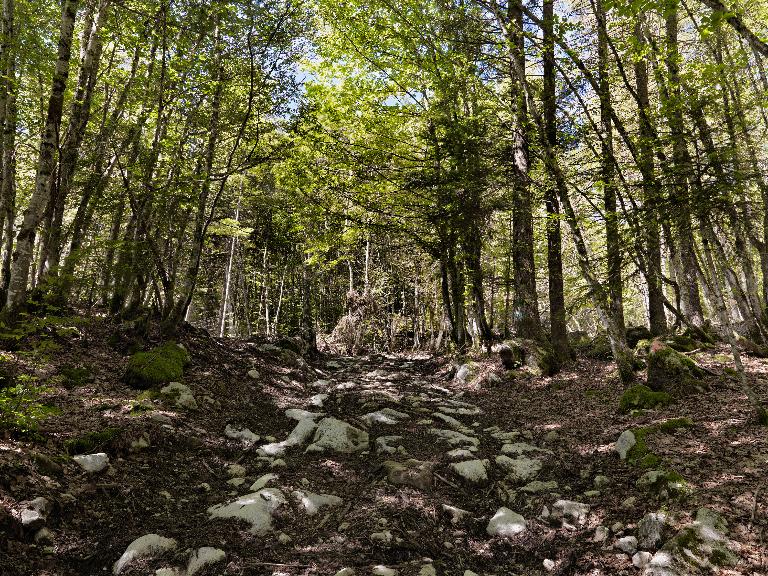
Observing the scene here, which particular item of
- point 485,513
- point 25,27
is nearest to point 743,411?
point 485,513

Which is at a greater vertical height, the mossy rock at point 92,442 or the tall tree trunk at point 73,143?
the tall tree trunk at point 73,143

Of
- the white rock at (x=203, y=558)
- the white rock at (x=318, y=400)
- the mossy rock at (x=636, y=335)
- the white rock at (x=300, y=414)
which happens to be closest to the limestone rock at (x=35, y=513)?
the white rock at (x=203, y=558)

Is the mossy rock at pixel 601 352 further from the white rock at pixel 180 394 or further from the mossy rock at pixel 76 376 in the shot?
the mossy rock at pixel 76 376

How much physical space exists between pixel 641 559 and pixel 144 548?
4.00m

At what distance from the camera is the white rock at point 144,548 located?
361cm

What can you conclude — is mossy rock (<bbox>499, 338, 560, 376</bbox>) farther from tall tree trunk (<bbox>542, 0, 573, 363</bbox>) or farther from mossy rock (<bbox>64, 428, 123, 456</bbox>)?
mossy rock (<bbox>64, 428, 123, 456</bbox>)

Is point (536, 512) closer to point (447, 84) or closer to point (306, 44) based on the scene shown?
point (447, 84)

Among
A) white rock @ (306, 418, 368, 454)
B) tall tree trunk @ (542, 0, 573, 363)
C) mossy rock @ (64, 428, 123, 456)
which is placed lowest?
white rock @ (306, 418, 368, 454)

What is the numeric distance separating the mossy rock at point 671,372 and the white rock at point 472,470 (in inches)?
145

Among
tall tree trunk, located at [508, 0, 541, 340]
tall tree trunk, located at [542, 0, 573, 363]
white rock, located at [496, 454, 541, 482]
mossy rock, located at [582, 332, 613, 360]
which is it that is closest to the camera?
white rock, located at [496, 454, 541, 482]

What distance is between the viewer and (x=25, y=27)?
11.0 m

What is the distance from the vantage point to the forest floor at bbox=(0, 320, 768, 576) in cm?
384

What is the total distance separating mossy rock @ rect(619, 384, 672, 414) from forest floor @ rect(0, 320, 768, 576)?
0.79 feet

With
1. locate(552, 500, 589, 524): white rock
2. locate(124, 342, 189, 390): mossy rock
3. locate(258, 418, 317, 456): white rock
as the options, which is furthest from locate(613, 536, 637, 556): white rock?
locate(124, 342, 189, 390): mossy rock
